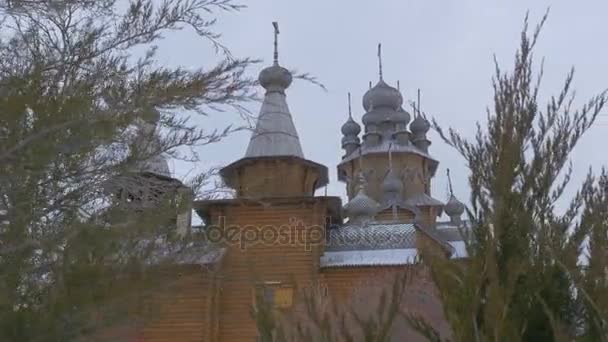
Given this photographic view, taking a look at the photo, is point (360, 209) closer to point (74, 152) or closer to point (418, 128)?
point (418, 128)

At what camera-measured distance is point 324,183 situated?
19859mm

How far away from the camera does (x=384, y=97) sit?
102 ft

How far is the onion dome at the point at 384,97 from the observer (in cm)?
3109

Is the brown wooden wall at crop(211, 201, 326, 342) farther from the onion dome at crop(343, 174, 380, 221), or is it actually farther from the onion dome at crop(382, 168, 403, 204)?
the onion dome at crop(382, 168, 403, 204)

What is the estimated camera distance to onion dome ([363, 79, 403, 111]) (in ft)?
102

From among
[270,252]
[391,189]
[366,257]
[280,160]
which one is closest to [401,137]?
[391,189]

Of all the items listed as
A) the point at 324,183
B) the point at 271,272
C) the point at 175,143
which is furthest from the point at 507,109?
the point at 324,183

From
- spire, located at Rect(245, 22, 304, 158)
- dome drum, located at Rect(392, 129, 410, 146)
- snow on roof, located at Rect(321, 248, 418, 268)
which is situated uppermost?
dome drum, located at Rect(392, 129, 410, 146)

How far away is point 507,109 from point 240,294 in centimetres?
1359

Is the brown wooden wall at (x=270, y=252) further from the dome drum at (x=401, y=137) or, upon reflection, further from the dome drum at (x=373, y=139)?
the dome drum at (x=373, y=139)

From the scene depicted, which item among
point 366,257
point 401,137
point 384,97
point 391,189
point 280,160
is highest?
point 384,97

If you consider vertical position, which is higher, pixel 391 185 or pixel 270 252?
pixel 391 185

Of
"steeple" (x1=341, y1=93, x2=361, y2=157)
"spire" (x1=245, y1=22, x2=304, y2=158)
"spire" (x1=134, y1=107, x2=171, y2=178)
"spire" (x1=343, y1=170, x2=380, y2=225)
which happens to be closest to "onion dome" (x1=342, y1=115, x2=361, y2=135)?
"steeple" (x1=341, y1=93, x2=361, y2=157)

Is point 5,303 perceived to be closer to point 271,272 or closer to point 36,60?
point 36,60
